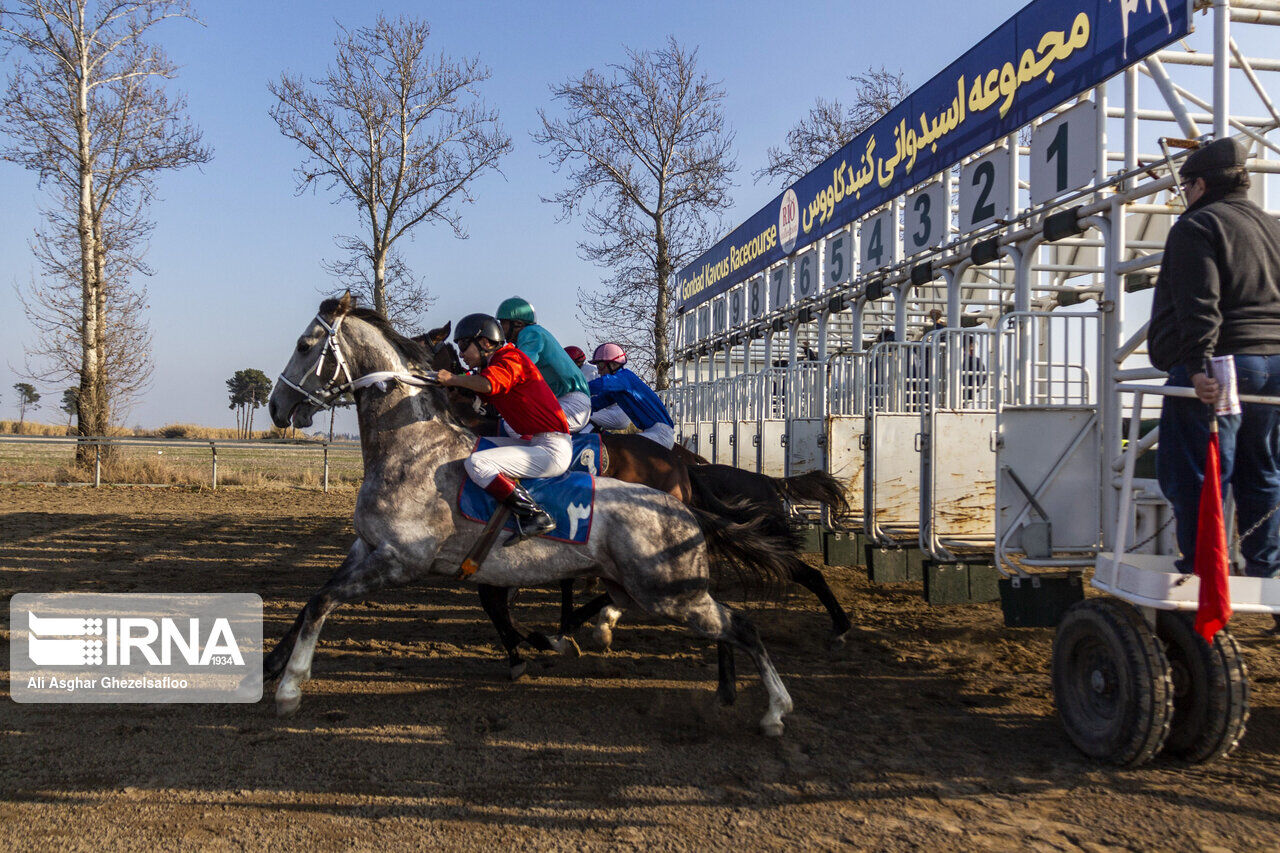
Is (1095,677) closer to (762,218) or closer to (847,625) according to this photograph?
(847,625)

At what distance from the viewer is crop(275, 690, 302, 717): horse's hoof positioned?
420 centimetres

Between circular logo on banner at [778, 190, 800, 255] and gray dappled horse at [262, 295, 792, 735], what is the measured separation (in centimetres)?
886

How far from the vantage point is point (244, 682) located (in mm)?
4672

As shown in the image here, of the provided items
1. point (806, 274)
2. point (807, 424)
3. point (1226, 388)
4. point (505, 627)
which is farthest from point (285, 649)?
point (806, 274)

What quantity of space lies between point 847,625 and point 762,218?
376 inches

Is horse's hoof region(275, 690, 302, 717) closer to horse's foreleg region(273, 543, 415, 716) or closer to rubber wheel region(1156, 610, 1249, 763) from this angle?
horse's foreleg region(273, 543, 415, 716)

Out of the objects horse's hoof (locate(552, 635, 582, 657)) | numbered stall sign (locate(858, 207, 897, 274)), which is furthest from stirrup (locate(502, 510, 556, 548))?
numbered stall sign (locate(858, 207, 897, 274))

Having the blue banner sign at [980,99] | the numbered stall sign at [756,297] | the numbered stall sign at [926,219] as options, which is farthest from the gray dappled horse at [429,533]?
the numbered stall sign at [756,297]

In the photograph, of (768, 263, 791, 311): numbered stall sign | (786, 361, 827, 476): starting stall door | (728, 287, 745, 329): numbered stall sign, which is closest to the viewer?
(786, 361, 827, 476): starting stall door

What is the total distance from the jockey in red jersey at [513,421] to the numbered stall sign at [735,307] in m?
11.2

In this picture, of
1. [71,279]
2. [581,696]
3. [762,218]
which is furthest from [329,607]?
[71,279]

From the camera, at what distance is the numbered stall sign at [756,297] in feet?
46.1

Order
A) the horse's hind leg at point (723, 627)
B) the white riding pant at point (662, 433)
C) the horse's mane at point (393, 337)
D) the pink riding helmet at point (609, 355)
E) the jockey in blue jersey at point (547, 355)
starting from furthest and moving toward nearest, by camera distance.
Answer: the pink riding helmet at point (609, 355) < the white riding pant at point (662, 433) < the jockey in blue jersey at point (547, 355) < the horse's mane at point (393, 337) < the horse's hind leg at point (723, 627)

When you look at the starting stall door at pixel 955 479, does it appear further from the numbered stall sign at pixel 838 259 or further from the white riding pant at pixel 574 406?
the numbered stall sign at pixel 838 259
